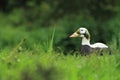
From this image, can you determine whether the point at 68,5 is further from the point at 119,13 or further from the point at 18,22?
the point at 18,22

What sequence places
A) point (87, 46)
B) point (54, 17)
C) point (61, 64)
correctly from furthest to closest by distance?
point (54, 17) < point (87, 46) < point (61, 64)

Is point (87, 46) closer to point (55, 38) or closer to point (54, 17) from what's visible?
point (55, 38)

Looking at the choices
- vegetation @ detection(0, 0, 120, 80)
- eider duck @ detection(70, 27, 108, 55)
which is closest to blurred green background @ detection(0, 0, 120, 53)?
vegetation @ detection(0, 0, 120, 80)

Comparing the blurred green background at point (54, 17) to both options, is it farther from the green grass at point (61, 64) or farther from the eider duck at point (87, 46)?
the green grass at point (61, 64)

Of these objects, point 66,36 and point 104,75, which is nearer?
point 104,75

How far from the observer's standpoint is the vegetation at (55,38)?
6957mm

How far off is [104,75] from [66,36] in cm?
1041

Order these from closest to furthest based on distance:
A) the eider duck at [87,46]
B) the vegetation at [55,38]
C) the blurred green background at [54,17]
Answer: the vegetation at [55,38] → the eider duck at [87,46] → the blurred green background at [54,17]

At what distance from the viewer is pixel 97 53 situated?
27.0 feet

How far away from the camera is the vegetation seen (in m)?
6.96

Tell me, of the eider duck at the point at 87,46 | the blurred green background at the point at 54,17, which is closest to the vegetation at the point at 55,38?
the blurred green background at the point at 54,17

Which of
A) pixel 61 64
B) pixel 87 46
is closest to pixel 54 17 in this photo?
pixel 87 46

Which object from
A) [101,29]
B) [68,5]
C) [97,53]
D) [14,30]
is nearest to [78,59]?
[97,53]

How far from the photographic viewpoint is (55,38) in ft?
55.0
